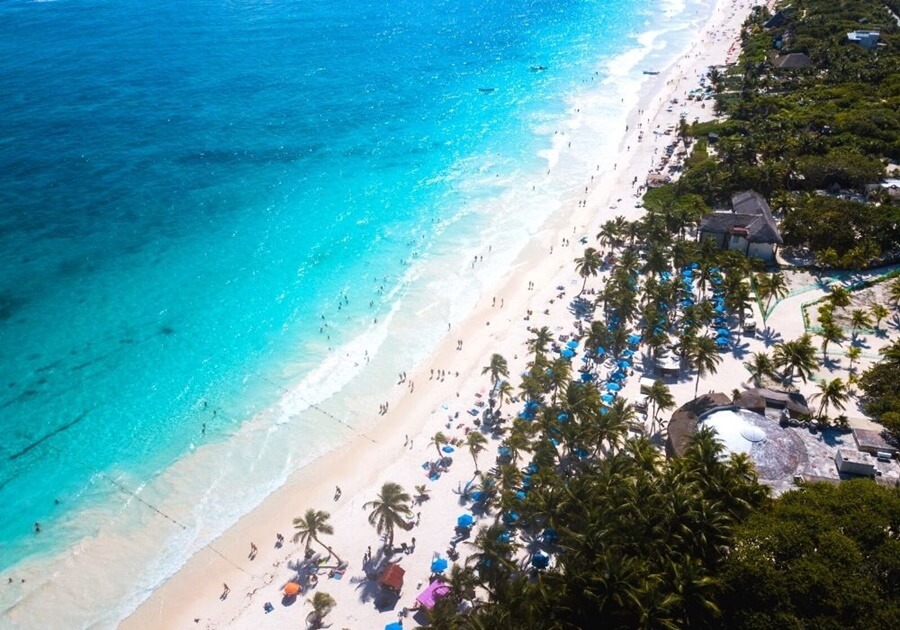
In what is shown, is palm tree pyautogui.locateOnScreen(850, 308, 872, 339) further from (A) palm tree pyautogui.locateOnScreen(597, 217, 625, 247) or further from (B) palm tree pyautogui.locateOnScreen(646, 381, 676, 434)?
(A) palm tree pyautogui.locateOnScreen(597, 217, 625, 247)

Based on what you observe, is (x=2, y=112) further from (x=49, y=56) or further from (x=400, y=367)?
(x=400, y=367)

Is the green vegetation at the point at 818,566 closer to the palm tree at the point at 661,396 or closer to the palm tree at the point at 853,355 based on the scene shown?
the palm tree at the point at 661,396

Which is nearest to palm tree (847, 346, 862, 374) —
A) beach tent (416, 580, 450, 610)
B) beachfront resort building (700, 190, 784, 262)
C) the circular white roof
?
the circular white roof

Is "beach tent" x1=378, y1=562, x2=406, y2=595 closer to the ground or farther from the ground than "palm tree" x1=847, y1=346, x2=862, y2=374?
closer to the ground

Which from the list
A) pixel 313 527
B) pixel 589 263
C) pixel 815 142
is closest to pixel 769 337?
pixel 589 263

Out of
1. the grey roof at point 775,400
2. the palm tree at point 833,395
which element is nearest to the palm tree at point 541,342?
the grey roof at point 775,400

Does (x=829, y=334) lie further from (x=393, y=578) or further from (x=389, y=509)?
(x=393, y=578)
